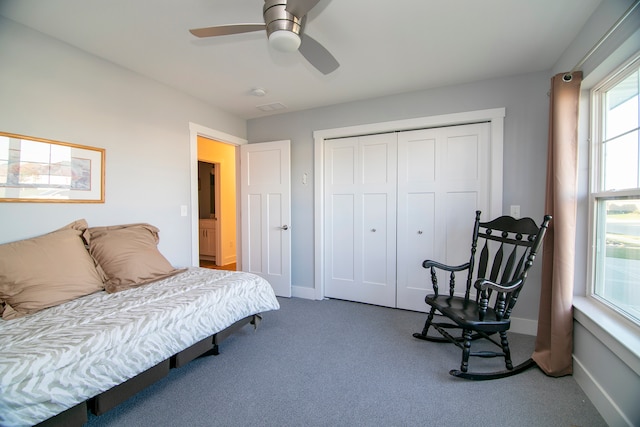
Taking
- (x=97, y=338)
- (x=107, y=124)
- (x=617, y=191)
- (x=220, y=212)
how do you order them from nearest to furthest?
1. (x=97, y=338)
2. (x=617, y=191)
3. (x=107, y=124)
4. (x=220, y=212)

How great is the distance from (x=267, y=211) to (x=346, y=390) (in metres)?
2.38

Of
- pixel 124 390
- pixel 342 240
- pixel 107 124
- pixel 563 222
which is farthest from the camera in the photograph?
pixel 342 240

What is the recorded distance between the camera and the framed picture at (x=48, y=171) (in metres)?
1.78

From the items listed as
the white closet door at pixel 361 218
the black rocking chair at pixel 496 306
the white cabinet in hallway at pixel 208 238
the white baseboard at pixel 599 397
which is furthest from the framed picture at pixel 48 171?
the white baseboard at pixel 599 397

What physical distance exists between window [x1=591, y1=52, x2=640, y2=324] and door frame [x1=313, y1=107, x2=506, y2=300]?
28.8 inches

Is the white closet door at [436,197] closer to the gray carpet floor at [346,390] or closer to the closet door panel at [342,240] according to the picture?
the closet door panel at [342,240]

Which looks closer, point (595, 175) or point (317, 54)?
point (317, 54)

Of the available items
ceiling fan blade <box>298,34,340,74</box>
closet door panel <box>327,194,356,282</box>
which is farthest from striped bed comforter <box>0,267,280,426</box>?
ceiling fan blade <box>298,34,340,74</box>

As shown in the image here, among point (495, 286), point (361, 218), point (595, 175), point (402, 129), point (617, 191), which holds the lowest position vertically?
point (495, 286)

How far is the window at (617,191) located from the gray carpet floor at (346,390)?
0.69 metres

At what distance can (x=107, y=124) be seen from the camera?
2291mm

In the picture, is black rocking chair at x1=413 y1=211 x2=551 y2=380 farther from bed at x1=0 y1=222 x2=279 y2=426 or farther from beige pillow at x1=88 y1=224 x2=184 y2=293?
beige pillow at x1=88 y1=224 x2=184 y2=293

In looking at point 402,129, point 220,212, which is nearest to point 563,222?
point 402,129

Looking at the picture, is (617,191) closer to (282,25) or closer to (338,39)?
(338,39)
